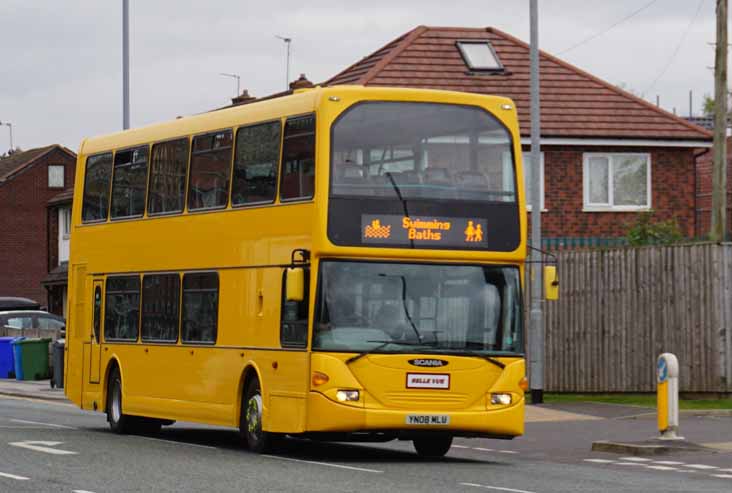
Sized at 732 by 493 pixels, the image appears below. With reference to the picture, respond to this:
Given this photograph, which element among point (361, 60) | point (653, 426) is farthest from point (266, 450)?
point (361, 60)

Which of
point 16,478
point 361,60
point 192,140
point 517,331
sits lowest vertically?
point 16,478

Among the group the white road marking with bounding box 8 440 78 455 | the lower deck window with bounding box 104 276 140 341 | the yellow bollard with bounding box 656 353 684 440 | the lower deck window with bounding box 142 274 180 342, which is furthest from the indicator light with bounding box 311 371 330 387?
the lower deck window with bounding box 104 276 140 341

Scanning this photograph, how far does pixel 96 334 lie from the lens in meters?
25.1

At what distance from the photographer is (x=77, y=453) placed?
62.9 ft

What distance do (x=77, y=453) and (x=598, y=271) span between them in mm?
13703

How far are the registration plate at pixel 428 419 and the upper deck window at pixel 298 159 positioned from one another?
8.59 feet

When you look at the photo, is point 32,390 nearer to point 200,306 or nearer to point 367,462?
point 200,306

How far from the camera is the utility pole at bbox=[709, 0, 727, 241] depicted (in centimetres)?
3381

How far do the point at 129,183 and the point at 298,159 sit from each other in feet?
17.9

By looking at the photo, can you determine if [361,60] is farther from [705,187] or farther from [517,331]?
[517,331]

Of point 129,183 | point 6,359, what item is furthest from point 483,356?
point 6,359

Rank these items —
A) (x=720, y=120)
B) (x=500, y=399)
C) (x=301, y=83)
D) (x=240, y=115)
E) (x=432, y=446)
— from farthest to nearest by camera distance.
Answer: (x=301, y=83)
(x=720, y=120)
(x=240, y=115)
(x=432, y=446)
(x=500, y=399)

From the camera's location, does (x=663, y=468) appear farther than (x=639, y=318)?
No

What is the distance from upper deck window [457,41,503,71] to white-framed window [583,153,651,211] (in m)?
3.61
